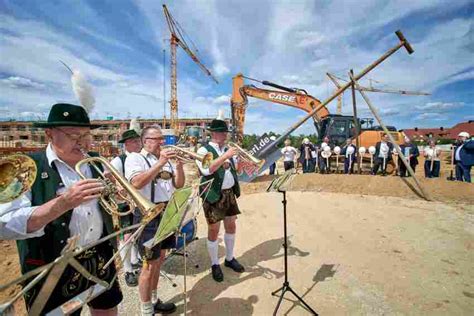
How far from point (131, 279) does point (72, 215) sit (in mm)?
2476

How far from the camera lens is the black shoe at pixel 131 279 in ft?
12.4

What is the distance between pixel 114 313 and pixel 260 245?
3427 mm

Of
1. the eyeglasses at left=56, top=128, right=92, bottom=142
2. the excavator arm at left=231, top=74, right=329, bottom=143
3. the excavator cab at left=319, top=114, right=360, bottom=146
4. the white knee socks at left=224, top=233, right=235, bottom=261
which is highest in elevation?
the excavator arm at left=231, top=74, right=329, bottom=143

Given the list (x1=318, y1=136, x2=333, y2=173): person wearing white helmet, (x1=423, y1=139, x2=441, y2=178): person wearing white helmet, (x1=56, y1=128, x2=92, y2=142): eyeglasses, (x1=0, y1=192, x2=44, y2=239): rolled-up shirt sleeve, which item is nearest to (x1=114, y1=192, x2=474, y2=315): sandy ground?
(x1=0, y1=192, x2=44, y2=239): rolled-up shirt sleeve

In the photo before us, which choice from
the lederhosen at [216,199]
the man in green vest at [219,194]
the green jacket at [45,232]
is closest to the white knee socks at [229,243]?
the man in green vest at [219,194]

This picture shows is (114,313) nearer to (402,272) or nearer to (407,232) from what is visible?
(402,272)

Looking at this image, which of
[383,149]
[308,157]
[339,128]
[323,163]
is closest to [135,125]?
[308,157]

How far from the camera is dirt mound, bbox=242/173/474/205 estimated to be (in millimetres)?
7981

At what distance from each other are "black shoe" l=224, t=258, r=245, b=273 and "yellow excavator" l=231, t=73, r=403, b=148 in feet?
35.4

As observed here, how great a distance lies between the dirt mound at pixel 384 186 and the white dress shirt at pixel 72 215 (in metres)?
8.65

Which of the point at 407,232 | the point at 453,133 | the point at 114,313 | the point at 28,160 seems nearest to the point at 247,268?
the point at 114,313

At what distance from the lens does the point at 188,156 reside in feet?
10.5

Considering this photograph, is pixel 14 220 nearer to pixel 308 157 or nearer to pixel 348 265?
pixel 348 265

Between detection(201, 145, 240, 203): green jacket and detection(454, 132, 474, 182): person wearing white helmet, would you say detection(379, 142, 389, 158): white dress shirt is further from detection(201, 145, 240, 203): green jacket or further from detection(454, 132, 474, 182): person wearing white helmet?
detection(201, 145, 240, 203): green jacket
